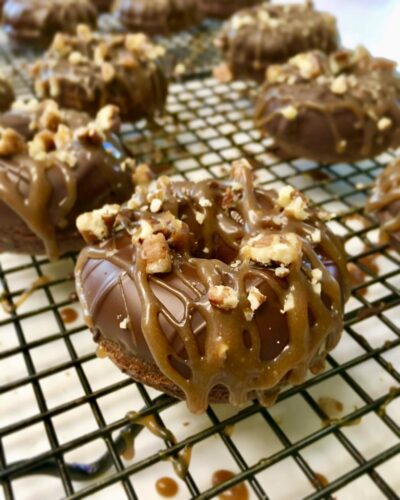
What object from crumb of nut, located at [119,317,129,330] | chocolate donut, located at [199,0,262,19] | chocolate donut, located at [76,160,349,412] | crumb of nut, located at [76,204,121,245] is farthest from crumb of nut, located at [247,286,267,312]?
chocolate donut, located at [199,0,262,19]

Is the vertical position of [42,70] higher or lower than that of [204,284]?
lower

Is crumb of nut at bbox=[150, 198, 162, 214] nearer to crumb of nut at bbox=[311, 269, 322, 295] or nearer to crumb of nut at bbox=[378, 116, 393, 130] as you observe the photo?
crumb of nut at bbox=[311, 269, 322, 295]

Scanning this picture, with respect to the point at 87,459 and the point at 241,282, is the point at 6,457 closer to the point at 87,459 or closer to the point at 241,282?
the point at 87,459

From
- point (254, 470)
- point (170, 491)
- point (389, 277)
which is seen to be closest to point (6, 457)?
point (170, 491)

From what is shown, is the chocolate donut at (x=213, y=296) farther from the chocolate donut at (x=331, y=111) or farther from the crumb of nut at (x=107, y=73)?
the crumb of nut at (x=107, y=73)

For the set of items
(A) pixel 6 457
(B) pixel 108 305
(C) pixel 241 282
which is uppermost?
(C) pixel 241 282

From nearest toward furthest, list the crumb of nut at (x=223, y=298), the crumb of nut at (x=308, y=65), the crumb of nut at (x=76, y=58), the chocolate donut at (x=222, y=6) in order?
the crumb of nut at (x=223, y=298)
the crumb of nut at (x=308, y=65)
the crumb of nut at (x=76, y=58)
the chocolate donut at (x=222, y=6)

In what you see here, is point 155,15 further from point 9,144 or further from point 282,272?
point 282,272

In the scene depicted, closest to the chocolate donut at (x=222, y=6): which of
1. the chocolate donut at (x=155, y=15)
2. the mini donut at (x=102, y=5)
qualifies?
the chocolate donut at (x=155, y=15)
